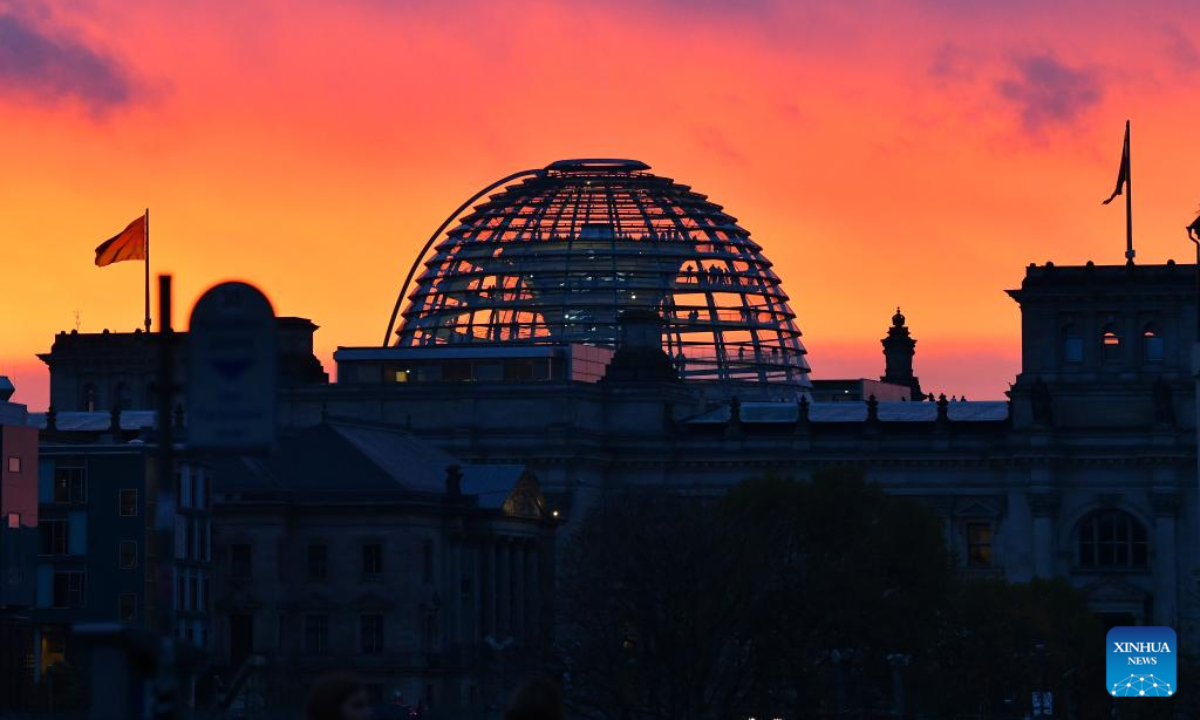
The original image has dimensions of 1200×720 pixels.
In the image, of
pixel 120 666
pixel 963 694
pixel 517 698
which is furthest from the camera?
pixel 963 694

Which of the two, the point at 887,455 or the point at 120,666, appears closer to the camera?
the point at 120,666

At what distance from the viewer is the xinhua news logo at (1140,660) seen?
55.9m

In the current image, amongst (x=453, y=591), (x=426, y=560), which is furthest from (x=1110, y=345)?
Answer: (x=426, y=560)

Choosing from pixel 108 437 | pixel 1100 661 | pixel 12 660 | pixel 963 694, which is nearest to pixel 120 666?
pixel 12 660

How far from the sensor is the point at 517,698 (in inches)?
1142

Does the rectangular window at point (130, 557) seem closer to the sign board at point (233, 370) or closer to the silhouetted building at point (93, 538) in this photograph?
the silhouetted building at point (93, 538)

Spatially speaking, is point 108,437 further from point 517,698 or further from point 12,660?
point 517,698

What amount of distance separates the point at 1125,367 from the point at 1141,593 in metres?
10.6

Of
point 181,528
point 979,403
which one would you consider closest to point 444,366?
point 979,403

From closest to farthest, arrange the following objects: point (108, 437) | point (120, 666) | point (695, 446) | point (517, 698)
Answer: point (517, 698) → point (120, 666) → point (108, 437) → point (695, 446)

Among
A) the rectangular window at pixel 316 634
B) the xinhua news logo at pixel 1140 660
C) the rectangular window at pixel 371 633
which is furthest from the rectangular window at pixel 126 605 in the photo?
the xinhua news logo at pixel 1140 660

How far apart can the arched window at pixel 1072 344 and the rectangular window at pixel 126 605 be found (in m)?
59.3

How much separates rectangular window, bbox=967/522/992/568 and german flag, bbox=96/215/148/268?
4089cm

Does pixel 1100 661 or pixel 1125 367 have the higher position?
pixel 1125 367
